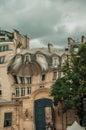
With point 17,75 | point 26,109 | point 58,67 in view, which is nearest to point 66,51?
point 58,67

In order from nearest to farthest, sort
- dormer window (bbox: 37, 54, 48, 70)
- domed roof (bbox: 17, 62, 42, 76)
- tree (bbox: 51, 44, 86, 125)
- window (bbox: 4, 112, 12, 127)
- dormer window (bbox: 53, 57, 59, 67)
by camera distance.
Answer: tree (bbox: 51, 44, 86, 125) < window (bbox: 4, 112, 12, 127) < domed roof (bbox: 17, 62, 42, 76) < dormer window (bbox: 37, 54, 48, 70) < dormer window (bbox: 53, 57, 59, 67)

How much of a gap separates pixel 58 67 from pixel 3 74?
10.1 meters

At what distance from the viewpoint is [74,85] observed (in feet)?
184

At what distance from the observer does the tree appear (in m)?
54.3

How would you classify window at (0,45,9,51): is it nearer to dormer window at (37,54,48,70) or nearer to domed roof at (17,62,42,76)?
domed roof at (17,62,42,76)

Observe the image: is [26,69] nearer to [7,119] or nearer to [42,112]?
[42,112]

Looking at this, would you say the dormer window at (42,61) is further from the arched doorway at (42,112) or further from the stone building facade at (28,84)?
the arched doorway at (42,112)

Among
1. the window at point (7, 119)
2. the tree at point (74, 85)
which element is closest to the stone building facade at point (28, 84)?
the window at point (7, 119)

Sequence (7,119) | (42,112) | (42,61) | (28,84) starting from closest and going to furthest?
(7,119), (42,112), (28,84), (42,61)

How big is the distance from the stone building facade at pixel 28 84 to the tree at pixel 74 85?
504 cm

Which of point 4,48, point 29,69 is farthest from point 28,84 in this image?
point 4,48

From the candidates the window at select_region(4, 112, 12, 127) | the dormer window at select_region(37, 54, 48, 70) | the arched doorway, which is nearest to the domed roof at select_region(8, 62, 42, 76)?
the dormer window at select_region(37, 54, 48, 70)

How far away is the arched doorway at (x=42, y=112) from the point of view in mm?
63275

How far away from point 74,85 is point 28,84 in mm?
15980
